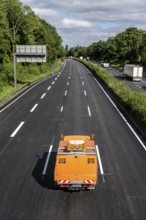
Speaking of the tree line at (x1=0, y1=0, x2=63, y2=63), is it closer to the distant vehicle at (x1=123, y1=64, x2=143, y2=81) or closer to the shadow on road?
the distant vehicle at (x1=123, y1=64, x2=143, y2=81)

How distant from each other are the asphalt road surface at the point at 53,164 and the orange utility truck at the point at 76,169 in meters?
0.58

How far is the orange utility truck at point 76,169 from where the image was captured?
1306cm

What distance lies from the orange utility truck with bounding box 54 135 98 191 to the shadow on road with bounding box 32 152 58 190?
126 cm

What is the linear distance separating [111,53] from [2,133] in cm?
14596

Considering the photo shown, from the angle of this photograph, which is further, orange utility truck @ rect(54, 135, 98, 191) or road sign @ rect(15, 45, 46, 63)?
road sign @ rect(15, 45, 46, 63)

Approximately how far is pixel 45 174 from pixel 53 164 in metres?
1.42

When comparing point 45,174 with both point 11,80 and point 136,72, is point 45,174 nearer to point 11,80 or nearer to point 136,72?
point 11,80

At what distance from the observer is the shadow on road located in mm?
14603

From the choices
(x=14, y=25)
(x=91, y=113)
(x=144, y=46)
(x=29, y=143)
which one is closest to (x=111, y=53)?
(x=144, y=46)

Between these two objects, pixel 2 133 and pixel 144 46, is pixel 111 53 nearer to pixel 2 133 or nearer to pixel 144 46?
pixel 144 46

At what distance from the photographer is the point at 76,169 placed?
13188mm

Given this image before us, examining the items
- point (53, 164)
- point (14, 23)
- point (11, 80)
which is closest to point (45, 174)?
point (53, 164)

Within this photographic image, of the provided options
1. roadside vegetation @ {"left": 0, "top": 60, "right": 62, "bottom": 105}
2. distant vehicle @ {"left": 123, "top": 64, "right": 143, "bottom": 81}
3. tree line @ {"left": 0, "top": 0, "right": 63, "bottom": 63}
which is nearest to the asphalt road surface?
roadside vegetation @ {"left": 0, "top": 60, "right": 62, "bottom": 105}

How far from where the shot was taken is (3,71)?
60656 millimetres
